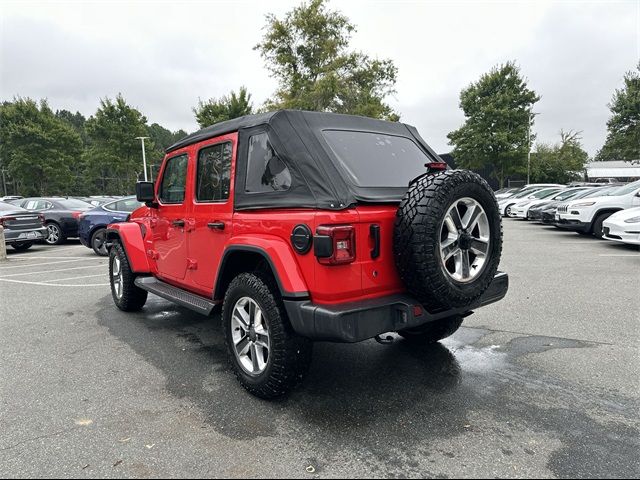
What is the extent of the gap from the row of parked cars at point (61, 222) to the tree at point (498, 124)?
99.1 ft

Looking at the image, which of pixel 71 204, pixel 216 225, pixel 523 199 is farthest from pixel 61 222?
pixel 523 199

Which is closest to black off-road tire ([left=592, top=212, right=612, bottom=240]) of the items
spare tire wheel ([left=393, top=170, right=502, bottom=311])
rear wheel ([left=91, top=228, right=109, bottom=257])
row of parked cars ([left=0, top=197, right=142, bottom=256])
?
spare tire wheel ([left=393, top=170, right=502, bottom=311])

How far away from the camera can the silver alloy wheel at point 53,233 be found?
512 inches

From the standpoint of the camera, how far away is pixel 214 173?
12.0 ft

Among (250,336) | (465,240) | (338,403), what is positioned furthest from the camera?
(250,336)

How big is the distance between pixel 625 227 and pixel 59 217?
14.9m

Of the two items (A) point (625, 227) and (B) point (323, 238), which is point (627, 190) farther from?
(B) point (323, 238)

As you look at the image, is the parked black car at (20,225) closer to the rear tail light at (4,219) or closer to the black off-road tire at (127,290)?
the rear tail light at (4,219)

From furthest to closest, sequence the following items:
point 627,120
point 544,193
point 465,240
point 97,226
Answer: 1. point 627,120
2. point 544,193
3. point 97,226
4. point 465,240

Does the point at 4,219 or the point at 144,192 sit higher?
the point at 144,192

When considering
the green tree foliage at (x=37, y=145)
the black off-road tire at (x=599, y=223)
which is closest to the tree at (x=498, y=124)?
the black off-road tire at (x=599, y=223)

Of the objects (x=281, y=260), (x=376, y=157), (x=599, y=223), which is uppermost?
(x=376, y=157)

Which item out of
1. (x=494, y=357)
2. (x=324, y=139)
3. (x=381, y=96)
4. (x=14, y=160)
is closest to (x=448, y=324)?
(x=494, y=357)

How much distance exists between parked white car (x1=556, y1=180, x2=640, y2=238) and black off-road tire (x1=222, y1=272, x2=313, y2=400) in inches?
425
